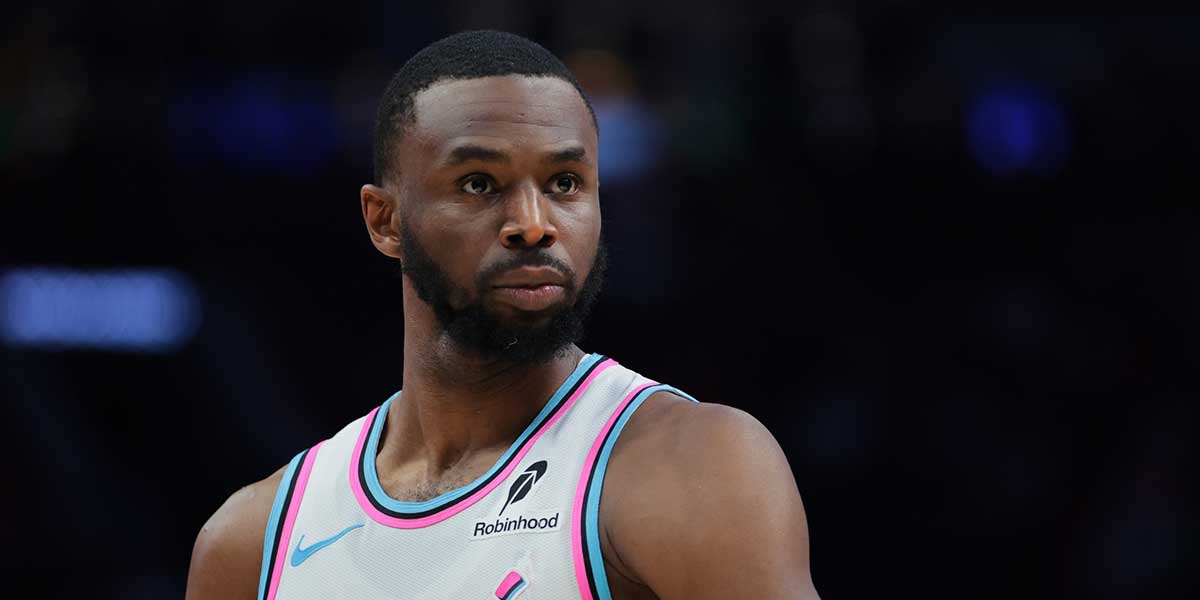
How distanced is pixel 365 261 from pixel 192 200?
1.26 metres

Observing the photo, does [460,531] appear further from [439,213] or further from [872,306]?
[872,306]

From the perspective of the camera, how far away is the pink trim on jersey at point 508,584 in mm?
3045

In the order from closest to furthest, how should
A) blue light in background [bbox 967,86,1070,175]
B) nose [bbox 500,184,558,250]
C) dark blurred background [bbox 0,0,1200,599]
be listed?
nose [bbox 500,184,558,250] → dark blurred background [bbox 0,0,1200,599] → blue light in background [bbox 967,86,1070,175]

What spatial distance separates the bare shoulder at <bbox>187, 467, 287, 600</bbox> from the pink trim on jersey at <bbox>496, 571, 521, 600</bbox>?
887 mm

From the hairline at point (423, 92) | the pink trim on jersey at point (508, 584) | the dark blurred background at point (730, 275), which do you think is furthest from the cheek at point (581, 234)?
the dark blurred background at point (730, 275)

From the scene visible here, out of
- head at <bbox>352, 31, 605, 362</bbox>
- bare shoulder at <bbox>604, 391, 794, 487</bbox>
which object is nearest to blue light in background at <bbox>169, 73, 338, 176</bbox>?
head at <bbox>352, 31, 605, 362</bbox>

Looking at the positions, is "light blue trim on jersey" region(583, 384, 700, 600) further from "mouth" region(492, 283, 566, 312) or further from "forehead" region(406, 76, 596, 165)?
"forehead" region(406, 76, 596, 165)

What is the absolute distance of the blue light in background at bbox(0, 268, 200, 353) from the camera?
984 centimetres

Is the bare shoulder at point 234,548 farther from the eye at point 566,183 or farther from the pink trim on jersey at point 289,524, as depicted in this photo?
the eye at point 566,183

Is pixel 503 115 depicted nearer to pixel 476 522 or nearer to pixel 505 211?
pixel 505 211

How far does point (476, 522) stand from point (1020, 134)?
7866 millimetres

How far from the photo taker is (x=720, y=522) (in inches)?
112

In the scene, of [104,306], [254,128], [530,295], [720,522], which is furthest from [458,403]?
[104,306]

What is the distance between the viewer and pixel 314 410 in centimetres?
1016
